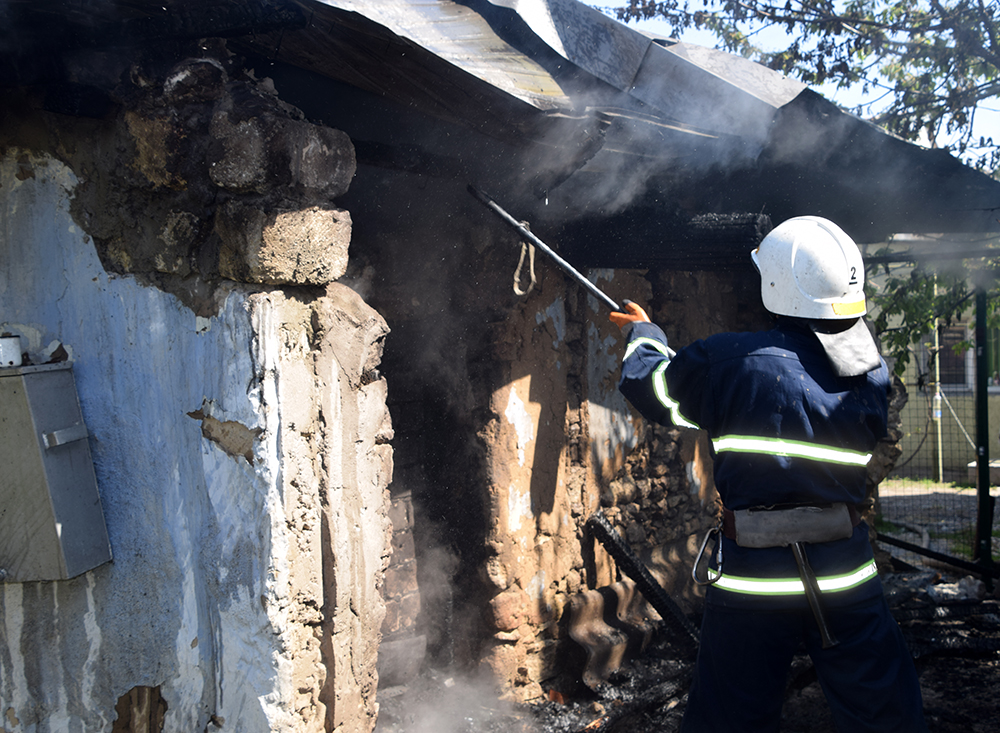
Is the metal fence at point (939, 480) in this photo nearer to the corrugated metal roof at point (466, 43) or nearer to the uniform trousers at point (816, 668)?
the uniform trousers at point (816, 668)

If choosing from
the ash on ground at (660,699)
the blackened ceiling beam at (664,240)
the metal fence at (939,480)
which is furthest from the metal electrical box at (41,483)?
the metal fence at (939,480)

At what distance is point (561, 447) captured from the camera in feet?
13.8

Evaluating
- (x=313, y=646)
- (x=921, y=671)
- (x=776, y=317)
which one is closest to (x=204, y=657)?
(x=313, y=646)

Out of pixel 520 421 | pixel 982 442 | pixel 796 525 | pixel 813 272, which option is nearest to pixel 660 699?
pixel 520 421

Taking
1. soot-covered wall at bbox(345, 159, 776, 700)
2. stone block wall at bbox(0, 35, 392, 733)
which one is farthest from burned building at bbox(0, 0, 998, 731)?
soot-covered wall at bbox(345, 159, 776, 700)

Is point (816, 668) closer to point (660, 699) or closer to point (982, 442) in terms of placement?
point (660, 699)

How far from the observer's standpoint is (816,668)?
2.44 metres

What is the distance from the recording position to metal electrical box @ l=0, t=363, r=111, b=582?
7.19 feet

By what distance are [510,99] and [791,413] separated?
133cm

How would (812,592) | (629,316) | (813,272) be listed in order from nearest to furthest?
1. (812,592)
2. (813,272)
3. (629,316)

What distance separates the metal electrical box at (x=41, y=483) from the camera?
2191mm

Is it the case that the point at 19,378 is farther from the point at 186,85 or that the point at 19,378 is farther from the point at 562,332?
the point at 562,332

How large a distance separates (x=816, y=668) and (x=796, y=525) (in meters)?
0.46

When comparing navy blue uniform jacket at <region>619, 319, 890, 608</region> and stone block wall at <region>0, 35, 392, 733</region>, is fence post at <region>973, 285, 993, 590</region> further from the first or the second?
stone block wall at <region>0, 35, 392, 733</region>
